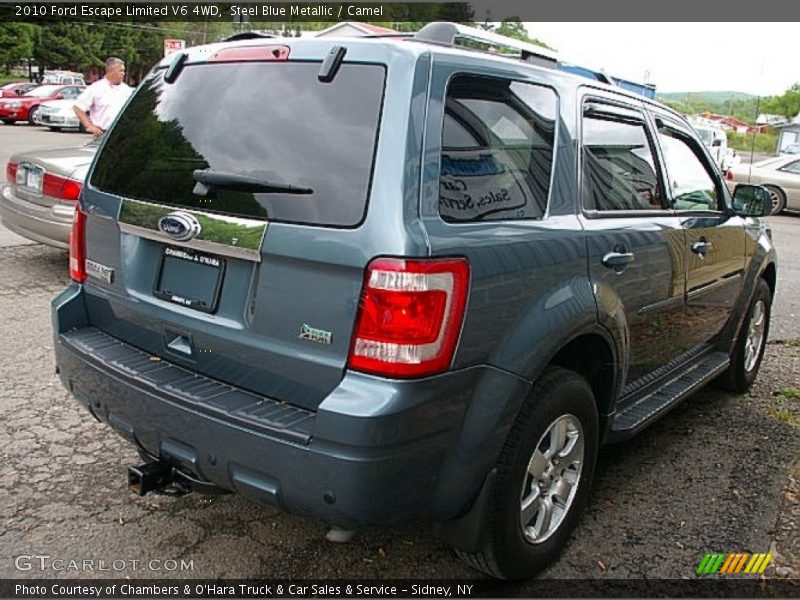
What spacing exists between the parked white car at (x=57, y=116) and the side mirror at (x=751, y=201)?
1017 inches

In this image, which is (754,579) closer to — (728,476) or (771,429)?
(728,476)

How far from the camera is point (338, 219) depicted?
222 cm

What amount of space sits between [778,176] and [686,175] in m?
14.0

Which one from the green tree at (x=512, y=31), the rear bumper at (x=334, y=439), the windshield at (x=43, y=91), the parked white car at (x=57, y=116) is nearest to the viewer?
the rear bumper at (x=334, y=439)

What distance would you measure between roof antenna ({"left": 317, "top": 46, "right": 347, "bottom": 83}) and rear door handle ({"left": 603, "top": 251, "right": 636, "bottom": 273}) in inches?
49.5

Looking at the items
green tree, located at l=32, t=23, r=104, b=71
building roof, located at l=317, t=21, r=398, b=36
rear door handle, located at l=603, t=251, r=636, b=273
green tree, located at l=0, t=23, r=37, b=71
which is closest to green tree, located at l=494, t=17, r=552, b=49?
building roof, located at l=317, t=21, r=398, b=36

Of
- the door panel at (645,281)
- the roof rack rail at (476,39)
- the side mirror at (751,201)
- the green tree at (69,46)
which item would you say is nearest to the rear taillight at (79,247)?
the roof rack rail at (476,39)

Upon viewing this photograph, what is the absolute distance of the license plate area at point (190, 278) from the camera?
2477 mm

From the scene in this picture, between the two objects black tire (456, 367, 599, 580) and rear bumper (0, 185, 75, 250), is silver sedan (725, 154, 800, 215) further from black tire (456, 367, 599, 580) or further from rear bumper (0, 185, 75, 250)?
black tire (456, 367, 599, 580)

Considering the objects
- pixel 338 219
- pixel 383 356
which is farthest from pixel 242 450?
pixel 338 219

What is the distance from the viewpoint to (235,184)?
2.43 meters

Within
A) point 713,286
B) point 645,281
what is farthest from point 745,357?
point 645,281

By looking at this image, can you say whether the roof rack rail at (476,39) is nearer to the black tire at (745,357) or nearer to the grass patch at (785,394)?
the black tire at (745,357)

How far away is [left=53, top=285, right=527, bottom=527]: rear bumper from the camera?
2131 mm
